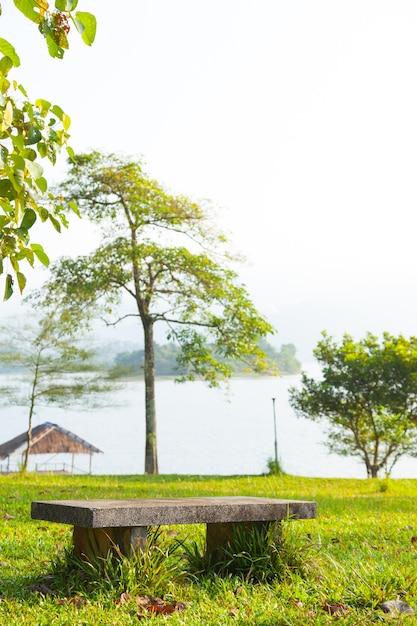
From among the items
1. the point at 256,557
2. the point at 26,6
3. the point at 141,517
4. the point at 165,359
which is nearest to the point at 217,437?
the point at 165,359

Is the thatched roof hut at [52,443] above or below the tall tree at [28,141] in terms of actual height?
below

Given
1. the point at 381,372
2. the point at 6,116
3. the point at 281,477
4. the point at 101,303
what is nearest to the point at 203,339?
the point at 101,303

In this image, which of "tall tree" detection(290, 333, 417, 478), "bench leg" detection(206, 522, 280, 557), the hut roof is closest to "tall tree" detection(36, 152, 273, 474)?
"tall tree" detection(290, 333, 417, 478)

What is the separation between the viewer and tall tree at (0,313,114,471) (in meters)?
30.4

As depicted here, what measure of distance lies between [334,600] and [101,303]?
18.3 m

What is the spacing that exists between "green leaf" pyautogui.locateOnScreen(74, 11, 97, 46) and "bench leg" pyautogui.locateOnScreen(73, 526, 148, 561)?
3.26m

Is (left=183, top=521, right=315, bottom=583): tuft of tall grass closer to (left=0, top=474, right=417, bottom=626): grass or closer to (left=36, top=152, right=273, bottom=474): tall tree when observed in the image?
(left=0, top=474, right=417, bottom=626): grass

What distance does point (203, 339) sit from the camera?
69.2 feet

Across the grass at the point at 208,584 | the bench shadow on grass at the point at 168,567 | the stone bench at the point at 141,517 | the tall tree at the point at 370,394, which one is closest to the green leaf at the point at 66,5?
the stone bench at the point at 141,517

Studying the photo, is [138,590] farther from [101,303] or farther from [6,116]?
[101,303]

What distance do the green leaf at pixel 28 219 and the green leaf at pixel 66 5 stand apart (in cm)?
86

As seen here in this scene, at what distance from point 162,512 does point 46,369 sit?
28.2 meters

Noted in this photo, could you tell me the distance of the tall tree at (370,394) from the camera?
2805 cm

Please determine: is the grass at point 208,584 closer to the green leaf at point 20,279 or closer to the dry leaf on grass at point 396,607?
the dry leaf on grass at point 396,607
